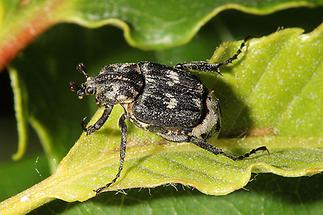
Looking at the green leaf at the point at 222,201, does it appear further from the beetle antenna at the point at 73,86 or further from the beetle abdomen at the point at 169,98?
the beetle antenna at the point at 73,86

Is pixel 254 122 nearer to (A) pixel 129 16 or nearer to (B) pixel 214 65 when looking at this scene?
(B) pixel 214 65

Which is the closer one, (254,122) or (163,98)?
(254,122)

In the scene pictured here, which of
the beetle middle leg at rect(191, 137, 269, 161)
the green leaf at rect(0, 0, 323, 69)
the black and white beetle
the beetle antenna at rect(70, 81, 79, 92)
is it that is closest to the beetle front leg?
the black and white beetle

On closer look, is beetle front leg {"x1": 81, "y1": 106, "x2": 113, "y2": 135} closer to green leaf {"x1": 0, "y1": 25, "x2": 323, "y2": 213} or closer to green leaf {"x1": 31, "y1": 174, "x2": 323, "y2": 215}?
green leaf {"x1": 0, "y1": 25, "x2": 323, "y2": 213}

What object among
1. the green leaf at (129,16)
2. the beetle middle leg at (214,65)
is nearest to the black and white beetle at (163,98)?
the beetle middle leg at (214,65)

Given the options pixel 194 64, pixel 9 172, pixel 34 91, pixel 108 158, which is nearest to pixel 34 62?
pixel 34 91

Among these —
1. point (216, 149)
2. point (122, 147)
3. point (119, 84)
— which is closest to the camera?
point (122, 147)

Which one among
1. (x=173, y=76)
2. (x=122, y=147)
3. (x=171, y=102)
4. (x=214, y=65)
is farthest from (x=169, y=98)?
(x=122, y=147)
